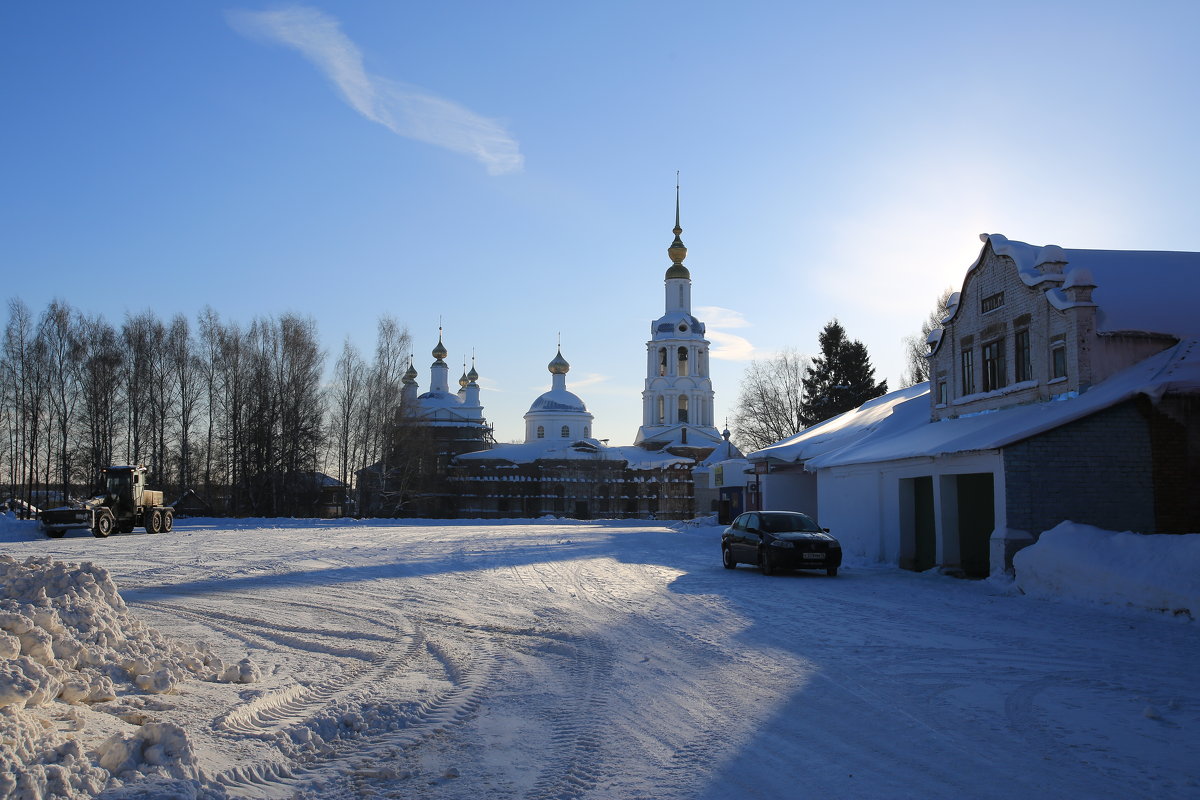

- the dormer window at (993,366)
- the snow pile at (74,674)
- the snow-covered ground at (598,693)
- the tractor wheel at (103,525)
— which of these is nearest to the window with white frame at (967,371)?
the dormer window at (993,366)

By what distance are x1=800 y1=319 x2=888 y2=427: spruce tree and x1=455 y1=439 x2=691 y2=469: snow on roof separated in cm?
2159

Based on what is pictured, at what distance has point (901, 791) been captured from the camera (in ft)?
18.5

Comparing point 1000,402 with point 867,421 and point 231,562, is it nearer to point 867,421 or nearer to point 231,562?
point 867,421

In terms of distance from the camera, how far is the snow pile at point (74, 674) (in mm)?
5352

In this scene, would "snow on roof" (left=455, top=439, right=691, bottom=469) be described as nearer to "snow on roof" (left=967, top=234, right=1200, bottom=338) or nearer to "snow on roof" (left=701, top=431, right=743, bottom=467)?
"snow on roof" (left=701, top=431, right=743, bottom=467)

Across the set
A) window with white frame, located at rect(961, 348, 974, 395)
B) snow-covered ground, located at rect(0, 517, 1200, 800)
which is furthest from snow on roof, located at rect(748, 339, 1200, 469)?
snow-covered ground, located at rect(0, 517, 1200, 800)

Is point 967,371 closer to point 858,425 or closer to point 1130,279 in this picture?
point 1130,279

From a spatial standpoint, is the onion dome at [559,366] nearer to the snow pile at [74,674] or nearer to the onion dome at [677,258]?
the onion dome at [677,258]

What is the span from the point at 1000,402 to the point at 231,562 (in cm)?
1843

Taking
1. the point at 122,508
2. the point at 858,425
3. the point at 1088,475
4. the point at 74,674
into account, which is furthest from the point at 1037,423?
the point at 122,508

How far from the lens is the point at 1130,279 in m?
22.2

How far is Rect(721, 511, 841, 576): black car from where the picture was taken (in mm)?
19672

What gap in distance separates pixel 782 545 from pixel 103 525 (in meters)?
25.2

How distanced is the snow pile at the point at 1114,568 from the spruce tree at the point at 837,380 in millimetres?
48039
